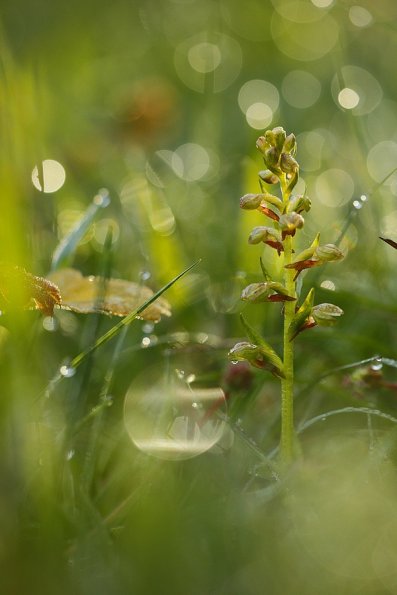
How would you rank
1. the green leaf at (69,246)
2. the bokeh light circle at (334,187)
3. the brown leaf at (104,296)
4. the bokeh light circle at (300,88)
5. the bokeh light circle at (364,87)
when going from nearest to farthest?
the brown leaf at (104,296), the green leaf at (69,246), the bokeh light circle at (334,187), the bokeh light circle at (364,87), the bokeh light circle at (300,88)

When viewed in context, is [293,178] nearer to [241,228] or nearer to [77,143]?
[241,228]

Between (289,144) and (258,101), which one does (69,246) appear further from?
(258,101)

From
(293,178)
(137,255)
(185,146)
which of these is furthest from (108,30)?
(293,178)

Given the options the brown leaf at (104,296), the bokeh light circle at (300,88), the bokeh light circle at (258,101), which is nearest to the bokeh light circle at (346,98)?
the brown leaf at (104,296)

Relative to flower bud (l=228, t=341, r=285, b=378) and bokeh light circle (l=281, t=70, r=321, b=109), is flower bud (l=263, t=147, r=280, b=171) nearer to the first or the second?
flower bud (l=228, t=341, r=285, b=378)

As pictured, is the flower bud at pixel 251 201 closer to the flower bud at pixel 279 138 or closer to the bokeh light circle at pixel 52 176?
the flower bud at pixel 279 138

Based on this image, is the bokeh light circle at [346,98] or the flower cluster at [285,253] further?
the bokeh light circle at [346,98]

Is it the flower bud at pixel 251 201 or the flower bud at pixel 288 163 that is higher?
the flower bud at pixel 288 163
